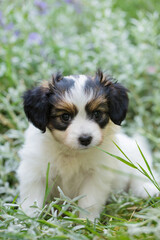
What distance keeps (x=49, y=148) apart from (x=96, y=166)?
57cm

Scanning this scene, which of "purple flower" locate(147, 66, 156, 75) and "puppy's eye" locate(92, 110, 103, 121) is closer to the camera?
"puppy's eye" locate(92, 110, 103, 121)

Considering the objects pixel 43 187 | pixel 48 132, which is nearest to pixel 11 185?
pixel 43 187

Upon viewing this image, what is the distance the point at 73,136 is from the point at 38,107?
0.52m

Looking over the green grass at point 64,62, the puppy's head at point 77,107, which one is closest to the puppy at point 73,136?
the puppy's head at point 77,107

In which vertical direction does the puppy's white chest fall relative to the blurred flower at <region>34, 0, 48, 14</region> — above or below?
below

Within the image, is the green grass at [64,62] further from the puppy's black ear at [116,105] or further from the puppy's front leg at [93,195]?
the puppy's black ear at [116,105]

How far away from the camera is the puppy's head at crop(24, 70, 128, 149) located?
11.6 feet

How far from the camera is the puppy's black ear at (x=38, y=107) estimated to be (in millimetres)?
3682

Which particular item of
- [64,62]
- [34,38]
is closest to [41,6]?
[34,38]

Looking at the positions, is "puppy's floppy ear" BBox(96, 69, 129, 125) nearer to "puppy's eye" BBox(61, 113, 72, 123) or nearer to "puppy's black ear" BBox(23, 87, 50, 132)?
"puppy's eye" BBox(61, 113, 72, 123)

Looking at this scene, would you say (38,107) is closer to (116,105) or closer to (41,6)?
(116,105)

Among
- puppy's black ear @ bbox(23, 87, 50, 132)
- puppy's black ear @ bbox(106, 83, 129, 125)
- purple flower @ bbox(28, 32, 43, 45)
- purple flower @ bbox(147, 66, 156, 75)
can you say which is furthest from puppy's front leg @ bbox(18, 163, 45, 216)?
purple flower @ bbox(147, 66, 156, 75)

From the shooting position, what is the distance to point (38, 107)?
370 cm

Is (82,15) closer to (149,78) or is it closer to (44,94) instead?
(149,78)
